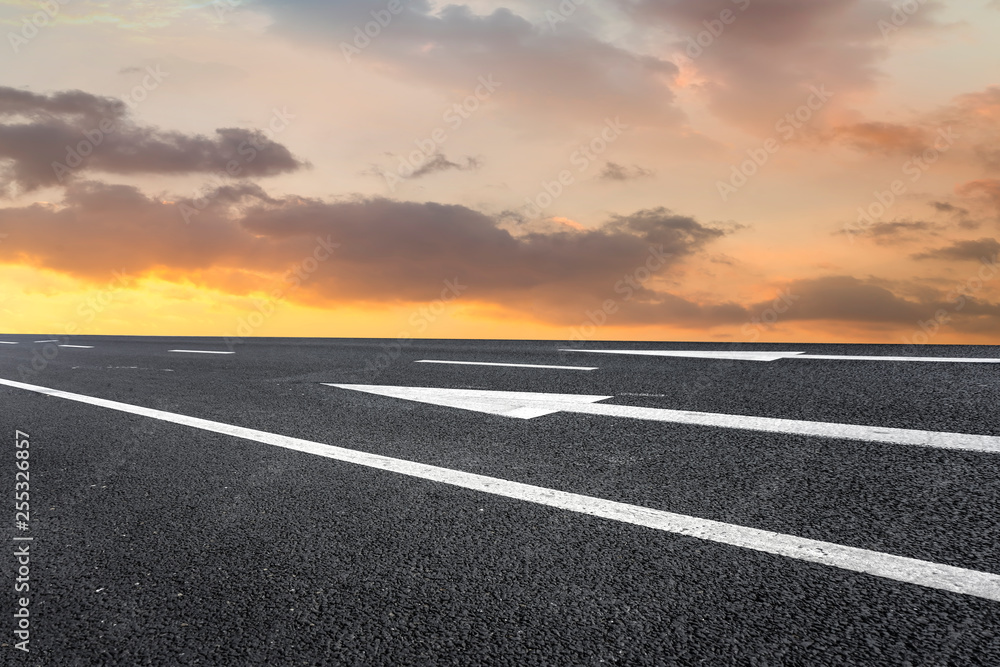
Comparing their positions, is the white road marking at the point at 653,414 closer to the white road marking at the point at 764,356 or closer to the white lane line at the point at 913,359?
the white road marking at the point at 764,356

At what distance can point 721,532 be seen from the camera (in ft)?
9.78

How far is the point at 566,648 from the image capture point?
6.90 ft

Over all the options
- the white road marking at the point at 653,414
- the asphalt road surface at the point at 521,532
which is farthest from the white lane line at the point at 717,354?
the white road marking at the point at 653,414

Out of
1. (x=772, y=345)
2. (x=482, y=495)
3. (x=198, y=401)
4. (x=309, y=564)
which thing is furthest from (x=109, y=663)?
(x=772, y=345)

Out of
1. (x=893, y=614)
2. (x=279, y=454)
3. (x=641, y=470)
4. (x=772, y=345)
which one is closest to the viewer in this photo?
(x=893, y=614)

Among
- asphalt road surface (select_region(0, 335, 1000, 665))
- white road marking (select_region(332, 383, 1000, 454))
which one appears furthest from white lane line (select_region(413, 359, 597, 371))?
asphalt road surface (select_region(0, 335, 1000, 665))

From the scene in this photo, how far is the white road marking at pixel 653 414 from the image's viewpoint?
442cm

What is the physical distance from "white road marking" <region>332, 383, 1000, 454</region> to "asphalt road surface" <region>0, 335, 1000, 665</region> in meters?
0.05

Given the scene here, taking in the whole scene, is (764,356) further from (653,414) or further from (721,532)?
(721,532)

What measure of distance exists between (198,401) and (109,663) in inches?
216

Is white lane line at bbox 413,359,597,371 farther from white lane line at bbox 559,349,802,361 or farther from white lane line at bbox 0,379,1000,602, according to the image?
white lane line at bbox 0,379,1000,602

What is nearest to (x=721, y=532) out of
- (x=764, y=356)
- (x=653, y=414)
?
(x=653, y=414)

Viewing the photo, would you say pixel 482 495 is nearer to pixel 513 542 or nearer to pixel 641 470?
pixel 513 542

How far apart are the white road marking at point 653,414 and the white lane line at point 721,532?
1.65 m
